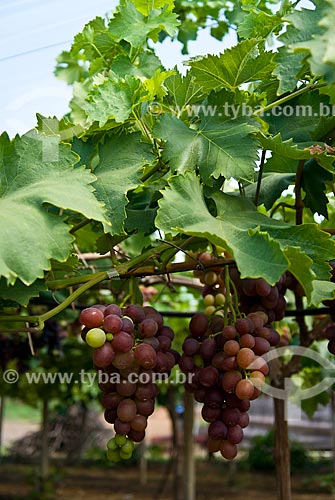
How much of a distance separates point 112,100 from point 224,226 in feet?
1.05

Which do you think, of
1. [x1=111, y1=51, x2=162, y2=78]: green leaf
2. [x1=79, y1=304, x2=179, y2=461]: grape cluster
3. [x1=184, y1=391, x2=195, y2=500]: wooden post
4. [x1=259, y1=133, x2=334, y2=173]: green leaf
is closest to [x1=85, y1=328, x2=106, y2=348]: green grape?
[x1=79, y1=304, x2=179, y2=461]: grape cluster

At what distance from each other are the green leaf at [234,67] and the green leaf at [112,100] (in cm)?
11

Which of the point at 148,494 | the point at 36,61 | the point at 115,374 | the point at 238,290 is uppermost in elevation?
the point at 36,61

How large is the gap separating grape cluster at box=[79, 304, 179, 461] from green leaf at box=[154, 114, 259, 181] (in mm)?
260

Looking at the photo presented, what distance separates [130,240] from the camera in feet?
7.09

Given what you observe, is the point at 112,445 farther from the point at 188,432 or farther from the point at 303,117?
the point at 188,432

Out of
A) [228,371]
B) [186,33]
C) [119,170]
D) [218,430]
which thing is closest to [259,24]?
[119,170]

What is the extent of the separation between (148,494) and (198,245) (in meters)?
7.13

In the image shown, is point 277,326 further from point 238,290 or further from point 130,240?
point 238,290

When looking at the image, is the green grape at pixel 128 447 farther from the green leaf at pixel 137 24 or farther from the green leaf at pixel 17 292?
the green leaf at pixel 137 24

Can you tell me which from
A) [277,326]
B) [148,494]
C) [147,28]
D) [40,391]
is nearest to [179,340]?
[277,326]

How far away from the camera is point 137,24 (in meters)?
1.45

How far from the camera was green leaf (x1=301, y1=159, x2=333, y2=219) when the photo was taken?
1321mm

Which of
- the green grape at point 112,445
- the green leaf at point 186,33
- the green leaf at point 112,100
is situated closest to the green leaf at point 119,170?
the green leaf at point 112,100
